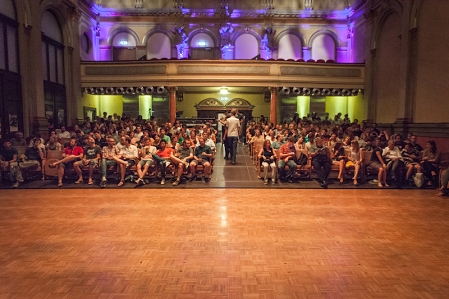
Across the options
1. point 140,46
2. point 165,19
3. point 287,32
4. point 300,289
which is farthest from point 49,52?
point 300,289

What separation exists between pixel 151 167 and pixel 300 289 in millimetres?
6209

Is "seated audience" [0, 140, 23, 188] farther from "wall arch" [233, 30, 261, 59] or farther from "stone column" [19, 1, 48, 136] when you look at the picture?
"wall arch" [233, 30, 261, 59]

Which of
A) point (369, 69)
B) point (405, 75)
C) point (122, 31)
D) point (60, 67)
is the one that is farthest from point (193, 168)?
point (122, 31)

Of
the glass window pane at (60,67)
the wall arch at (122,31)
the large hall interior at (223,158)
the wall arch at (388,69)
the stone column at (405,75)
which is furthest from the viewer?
the wall arch at (122,31)

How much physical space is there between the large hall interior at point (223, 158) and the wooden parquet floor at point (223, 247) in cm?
3

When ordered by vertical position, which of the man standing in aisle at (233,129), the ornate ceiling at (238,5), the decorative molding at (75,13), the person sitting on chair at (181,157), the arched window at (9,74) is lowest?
the person sitting on chair at (181,157)

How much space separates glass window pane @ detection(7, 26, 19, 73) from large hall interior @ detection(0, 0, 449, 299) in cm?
6

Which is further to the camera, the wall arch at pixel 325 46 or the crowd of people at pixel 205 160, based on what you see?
the wall arch at pixel 325 46

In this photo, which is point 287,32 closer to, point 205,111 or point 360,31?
point 360,31

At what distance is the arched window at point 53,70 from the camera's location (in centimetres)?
1423

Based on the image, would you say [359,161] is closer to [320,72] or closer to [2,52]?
[320,72]

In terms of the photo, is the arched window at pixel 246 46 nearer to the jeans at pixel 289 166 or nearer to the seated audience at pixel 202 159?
the seated audience at pixel 202 159

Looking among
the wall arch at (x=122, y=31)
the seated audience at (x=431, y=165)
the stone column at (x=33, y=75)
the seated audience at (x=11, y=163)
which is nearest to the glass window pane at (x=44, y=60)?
the stone column at (x=33, y=75)

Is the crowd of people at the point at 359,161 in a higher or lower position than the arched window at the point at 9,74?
lower
